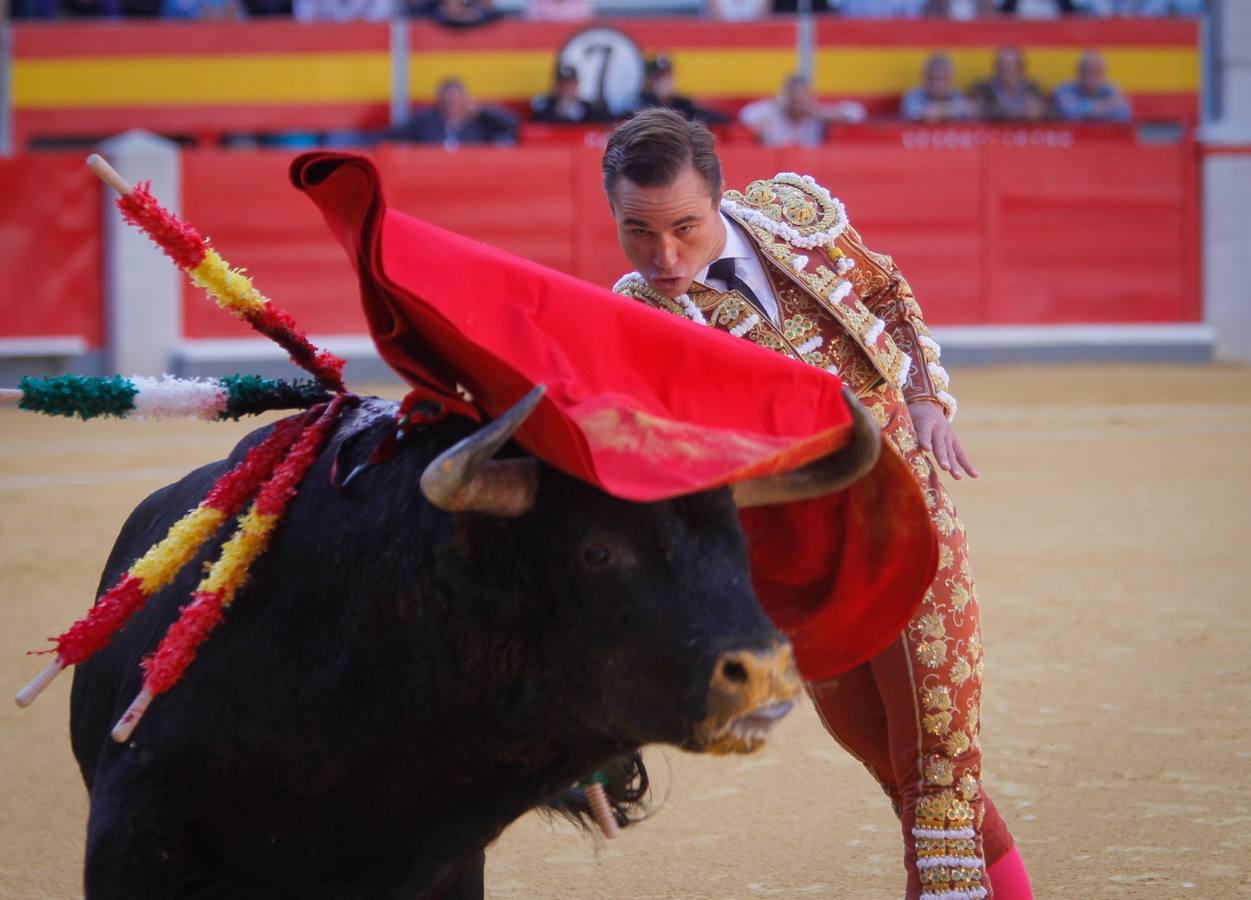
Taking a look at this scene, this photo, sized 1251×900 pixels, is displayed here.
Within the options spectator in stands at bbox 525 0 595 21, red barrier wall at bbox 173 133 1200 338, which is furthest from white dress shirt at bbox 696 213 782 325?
spectator in stands at bbox 525 0 595 21

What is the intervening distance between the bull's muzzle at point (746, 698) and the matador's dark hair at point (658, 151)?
64 cm

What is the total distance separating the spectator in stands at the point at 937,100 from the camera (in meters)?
10.8

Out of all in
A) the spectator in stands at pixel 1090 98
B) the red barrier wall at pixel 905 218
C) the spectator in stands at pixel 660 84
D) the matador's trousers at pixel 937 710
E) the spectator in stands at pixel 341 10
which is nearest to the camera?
the matador's trousers at pixel 937 710

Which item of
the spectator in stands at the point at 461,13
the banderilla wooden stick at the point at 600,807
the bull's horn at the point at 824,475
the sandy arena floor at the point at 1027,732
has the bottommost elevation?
the sandy arena floor at the point at 1027,732

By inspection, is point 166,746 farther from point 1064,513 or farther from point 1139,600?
point 1064,513

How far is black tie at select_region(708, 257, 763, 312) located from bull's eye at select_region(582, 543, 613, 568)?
608 millimetres

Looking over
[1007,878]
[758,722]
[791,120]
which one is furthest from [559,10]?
[758,722]

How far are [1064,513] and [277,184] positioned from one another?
17.8 feet

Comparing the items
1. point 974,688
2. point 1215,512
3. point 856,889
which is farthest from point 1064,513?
point 974,688

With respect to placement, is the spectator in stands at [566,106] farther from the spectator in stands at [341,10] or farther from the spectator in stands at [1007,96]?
the spectator in stands at [1007,96]

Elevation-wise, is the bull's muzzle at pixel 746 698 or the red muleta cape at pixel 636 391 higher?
the red muleta cape at pixel 636 391

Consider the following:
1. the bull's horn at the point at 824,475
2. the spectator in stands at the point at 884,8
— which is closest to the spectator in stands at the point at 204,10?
the spectator in stands at the point at 884,8

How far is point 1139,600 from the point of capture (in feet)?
15.6

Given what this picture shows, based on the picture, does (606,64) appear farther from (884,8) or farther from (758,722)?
(758,722)
